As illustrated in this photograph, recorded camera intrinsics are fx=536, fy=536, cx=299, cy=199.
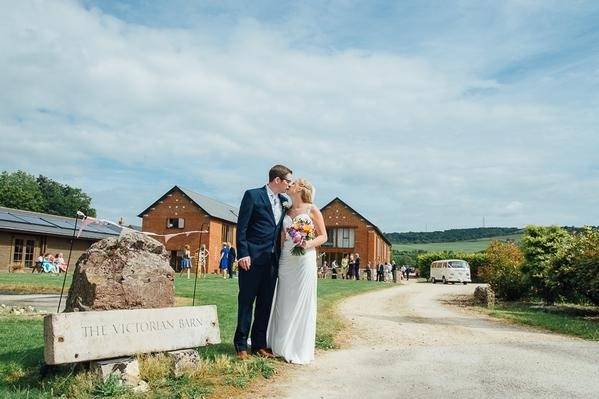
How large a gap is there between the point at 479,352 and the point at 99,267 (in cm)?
492

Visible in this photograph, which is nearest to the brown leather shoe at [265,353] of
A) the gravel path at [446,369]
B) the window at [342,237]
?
the gravel path at [446,369]

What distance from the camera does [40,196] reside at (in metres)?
94.6

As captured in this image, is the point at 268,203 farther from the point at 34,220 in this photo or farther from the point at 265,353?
the point at 34,220

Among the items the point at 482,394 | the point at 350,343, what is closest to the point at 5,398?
the point at 482,394

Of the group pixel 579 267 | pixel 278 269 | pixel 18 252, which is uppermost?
pixel 18 252

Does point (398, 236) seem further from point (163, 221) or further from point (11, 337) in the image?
point (11, 337)

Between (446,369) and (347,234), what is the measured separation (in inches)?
2051

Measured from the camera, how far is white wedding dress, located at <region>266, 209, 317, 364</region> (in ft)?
21.3

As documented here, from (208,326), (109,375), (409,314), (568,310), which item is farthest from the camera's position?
(568,310)

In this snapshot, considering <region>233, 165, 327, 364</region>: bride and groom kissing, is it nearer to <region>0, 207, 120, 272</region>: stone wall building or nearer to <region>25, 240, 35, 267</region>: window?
<region>0, 207, 120, 272</region>: stone wall building

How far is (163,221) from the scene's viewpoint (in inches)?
2095

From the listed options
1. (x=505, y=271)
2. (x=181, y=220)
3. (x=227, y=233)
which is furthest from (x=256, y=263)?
(x=227, y=233)

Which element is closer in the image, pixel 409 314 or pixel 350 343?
pixel 350 343

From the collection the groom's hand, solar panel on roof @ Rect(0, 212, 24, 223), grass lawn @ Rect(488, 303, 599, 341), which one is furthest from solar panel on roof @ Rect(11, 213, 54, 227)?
the groom's hand
